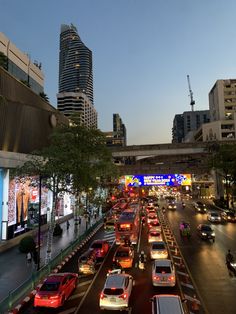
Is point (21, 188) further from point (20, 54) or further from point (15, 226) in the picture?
point (20, 54)

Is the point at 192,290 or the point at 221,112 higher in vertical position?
the point at 221,112

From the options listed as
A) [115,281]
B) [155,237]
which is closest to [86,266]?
[115,281]

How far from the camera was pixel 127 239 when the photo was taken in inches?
1299

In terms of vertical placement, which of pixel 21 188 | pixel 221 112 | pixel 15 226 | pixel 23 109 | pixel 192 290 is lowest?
pixel 192 290

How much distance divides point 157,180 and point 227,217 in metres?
24.2

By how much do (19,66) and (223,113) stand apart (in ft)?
287

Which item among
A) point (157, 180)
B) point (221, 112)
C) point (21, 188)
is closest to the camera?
point (21, 188)

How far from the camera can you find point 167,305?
1280 centimetres

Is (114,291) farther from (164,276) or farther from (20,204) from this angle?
(20,204)

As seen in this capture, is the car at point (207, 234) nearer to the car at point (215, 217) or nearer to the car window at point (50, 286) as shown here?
the car at point (215, 217)

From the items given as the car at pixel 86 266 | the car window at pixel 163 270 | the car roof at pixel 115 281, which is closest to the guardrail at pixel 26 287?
the car at pixel 86 266

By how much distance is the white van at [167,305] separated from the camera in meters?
12.4

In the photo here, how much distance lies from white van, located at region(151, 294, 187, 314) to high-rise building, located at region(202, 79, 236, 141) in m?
112

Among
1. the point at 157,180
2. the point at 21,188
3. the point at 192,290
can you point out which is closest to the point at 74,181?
the point at 21,188
